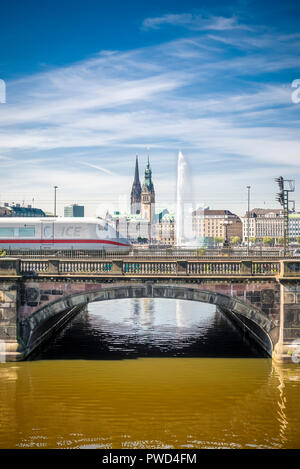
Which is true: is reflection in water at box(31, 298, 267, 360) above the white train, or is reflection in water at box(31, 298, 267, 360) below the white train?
below

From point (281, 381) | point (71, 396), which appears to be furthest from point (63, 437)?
point (281, 381)

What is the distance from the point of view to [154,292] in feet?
77.3

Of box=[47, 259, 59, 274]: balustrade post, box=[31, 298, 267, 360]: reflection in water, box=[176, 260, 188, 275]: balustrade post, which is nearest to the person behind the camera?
box=[176, 260, 188, 275]: balustrade post

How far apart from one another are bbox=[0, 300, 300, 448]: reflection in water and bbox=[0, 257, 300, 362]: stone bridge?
1.46 m

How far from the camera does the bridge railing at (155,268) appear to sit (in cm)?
2377

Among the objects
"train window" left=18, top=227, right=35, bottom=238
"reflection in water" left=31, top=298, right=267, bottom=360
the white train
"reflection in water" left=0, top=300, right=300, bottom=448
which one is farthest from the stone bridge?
"train window" left=18, top=227, right=35, bottom=238

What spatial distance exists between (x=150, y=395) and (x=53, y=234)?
23882 millimetres

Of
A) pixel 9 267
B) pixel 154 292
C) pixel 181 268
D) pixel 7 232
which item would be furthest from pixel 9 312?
pixel 7 232

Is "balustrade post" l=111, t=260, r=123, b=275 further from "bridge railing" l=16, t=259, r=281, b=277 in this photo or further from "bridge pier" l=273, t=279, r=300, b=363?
"bridge pier" l=273, t=279, r=300, b=363

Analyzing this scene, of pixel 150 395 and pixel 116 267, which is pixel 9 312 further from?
pixel 150 395

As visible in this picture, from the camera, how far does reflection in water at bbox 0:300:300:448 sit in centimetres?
1552

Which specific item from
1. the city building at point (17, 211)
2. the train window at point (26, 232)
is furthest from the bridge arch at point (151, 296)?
the city building at point (17, 211)

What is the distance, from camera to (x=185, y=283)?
23438 millimetres

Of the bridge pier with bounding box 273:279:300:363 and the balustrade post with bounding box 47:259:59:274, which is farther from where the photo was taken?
the balustrade post with bounding box 47:259:59:274
